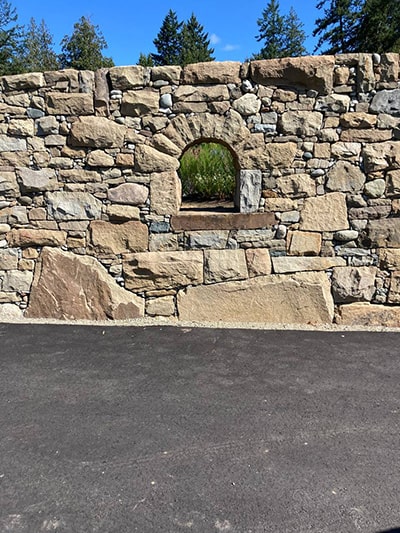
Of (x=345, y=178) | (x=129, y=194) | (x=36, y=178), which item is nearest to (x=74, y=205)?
(x=36, y=178)

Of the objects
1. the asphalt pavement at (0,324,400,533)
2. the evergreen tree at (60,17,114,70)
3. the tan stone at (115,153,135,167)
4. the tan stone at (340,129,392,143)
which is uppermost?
the evergreen tree at (60,17,114,70)

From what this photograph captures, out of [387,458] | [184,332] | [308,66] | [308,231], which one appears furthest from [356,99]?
[387,458]

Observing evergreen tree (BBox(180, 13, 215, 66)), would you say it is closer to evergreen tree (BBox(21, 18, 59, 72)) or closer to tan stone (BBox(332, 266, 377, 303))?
evergreen tree (BBox(21, 18, 59, 72))

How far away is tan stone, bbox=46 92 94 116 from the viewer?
4.20 m

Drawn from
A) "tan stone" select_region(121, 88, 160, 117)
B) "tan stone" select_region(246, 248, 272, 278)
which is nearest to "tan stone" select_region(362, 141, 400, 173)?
"tan stone" select_region(246, 248, 272, 278)

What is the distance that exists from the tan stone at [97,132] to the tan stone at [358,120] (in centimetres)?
222

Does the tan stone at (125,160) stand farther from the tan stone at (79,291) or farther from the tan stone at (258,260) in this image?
the tan stone at (258,260)

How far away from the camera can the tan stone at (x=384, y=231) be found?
166 inches

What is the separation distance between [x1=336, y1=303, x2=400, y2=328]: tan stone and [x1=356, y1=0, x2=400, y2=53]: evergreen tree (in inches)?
892

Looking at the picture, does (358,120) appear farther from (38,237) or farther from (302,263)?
(38,237)

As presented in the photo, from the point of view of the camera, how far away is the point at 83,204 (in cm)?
432

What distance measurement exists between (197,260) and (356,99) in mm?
2253

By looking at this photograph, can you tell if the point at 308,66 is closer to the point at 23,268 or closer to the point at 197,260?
the point at 197,260

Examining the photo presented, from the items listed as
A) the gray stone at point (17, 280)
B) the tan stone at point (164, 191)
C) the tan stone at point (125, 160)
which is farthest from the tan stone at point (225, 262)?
the gray stone at point (17, 280)
